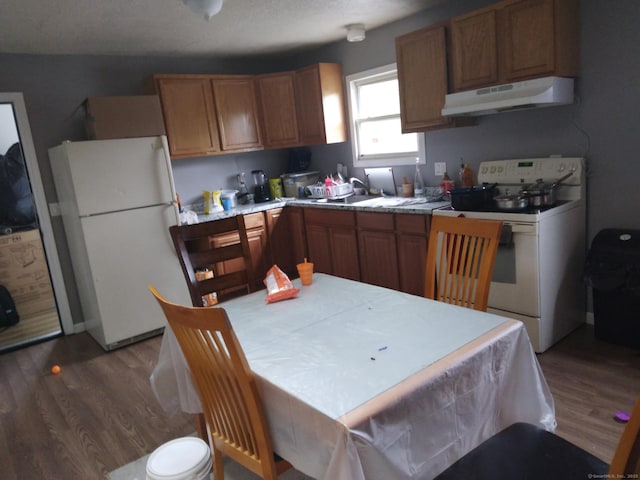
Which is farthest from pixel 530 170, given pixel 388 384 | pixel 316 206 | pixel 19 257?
pixel 19 257

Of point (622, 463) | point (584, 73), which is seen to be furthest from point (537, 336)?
point (622, 463)

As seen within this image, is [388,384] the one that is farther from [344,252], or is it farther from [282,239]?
[282,239]

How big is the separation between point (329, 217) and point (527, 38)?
2.05 m

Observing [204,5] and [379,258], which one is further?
[379,258]

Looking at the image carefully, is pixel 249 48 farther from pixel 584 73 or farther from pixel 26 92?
pixel 584 73

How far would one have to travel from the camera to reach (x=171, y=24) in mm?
3287

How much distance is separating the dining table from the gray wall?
1878 mm

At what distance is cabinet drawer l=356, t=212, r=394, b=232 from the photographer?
3627mm

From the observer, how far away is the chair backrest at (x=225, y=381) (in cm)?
125

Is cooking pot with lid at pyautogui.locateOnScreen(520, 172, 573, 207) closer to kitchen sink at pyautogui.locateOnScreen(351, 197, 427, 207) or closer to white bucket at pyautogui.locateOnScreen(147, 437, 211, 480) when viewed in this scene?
kitchen sink at pyautogui.locateOnScreen(351, 197, 427, 207)

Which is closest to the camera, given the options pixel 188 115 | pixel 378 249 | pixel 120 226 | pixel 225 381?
pixel 225 381

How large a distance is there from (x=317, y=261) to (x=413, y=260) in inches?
47.0

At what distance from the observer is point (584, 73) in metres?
2.88

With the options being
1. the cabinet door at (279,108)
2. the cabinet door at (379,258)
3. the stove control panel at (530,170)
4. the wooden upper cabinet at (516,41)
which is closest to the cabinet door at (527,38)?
the wooden upper cabinet at (516,41)
